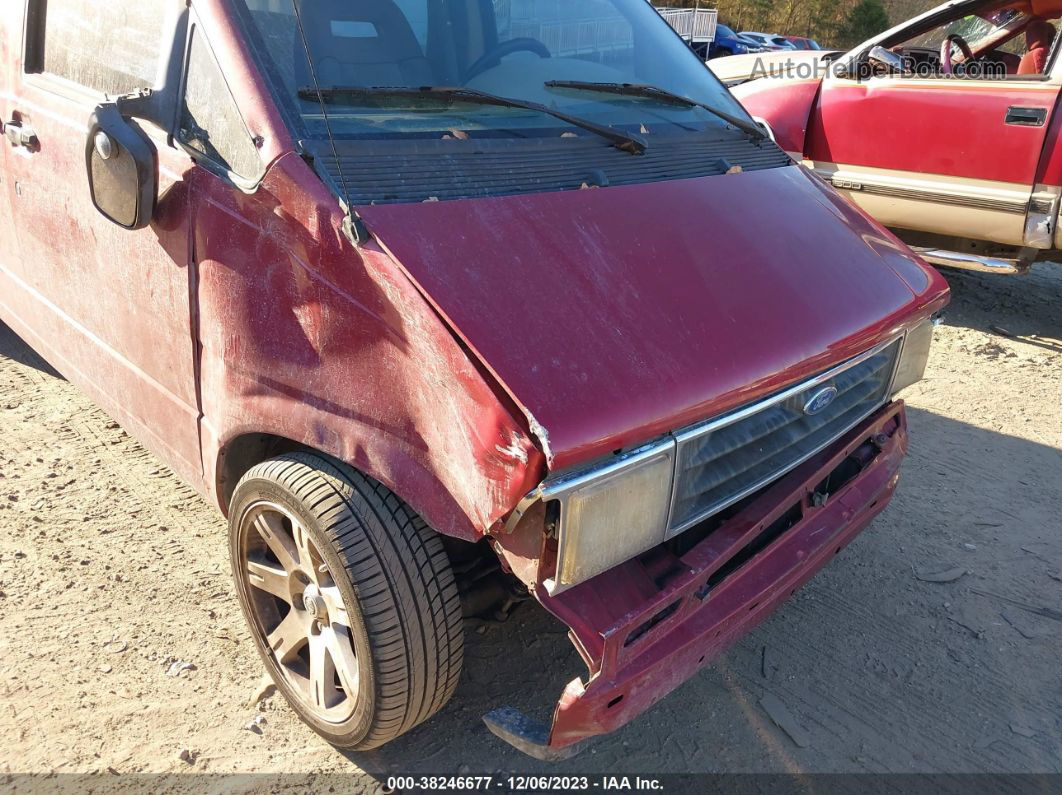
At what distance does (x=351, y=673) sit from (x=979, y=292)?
5.78 m

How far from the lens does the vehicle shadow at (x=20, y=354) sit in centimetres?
431

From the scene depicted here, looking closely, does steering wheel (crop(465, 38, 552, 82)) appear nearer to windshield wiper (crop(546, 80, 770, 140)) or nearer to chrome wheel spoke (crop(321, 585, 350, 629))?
windshield wiper (crop(546, 80, 770, 140))

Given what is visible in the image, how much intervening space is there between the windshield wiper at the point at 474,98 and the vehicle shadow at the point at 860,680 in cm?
145

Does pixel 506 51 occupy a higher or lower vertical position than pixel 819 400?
higher

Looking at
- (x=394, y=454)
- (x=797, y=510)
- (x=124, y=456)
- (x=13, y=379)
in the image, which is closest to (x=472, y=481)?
(x=394, y=454)

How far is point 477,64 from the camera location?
267 cm

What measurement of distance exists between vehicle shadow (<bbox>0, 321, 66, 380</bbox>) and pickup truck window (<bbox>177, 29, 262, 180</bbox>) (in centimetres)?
253

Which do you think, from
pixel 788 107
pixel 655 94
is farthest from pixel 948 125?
pixel 655 94

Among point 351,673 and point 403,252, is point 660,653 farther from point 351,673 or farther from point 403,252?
point 403,252

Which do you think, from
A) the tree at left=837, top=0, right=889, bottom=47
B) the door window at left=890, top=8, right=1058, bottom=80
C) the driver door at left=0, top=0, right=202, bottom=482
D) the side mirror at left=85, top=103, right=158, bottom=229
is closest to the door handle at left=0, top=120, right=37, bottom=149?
the driver door at left=0, top=0, right=202, bottom=482

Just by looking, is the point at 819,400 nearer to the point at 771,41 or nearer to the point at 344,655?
the point at 344,655

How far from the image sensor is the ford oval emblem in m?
2.16

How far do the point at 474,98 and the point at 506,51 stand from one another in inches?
20.6

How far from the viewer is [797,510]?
2387 millimetres
